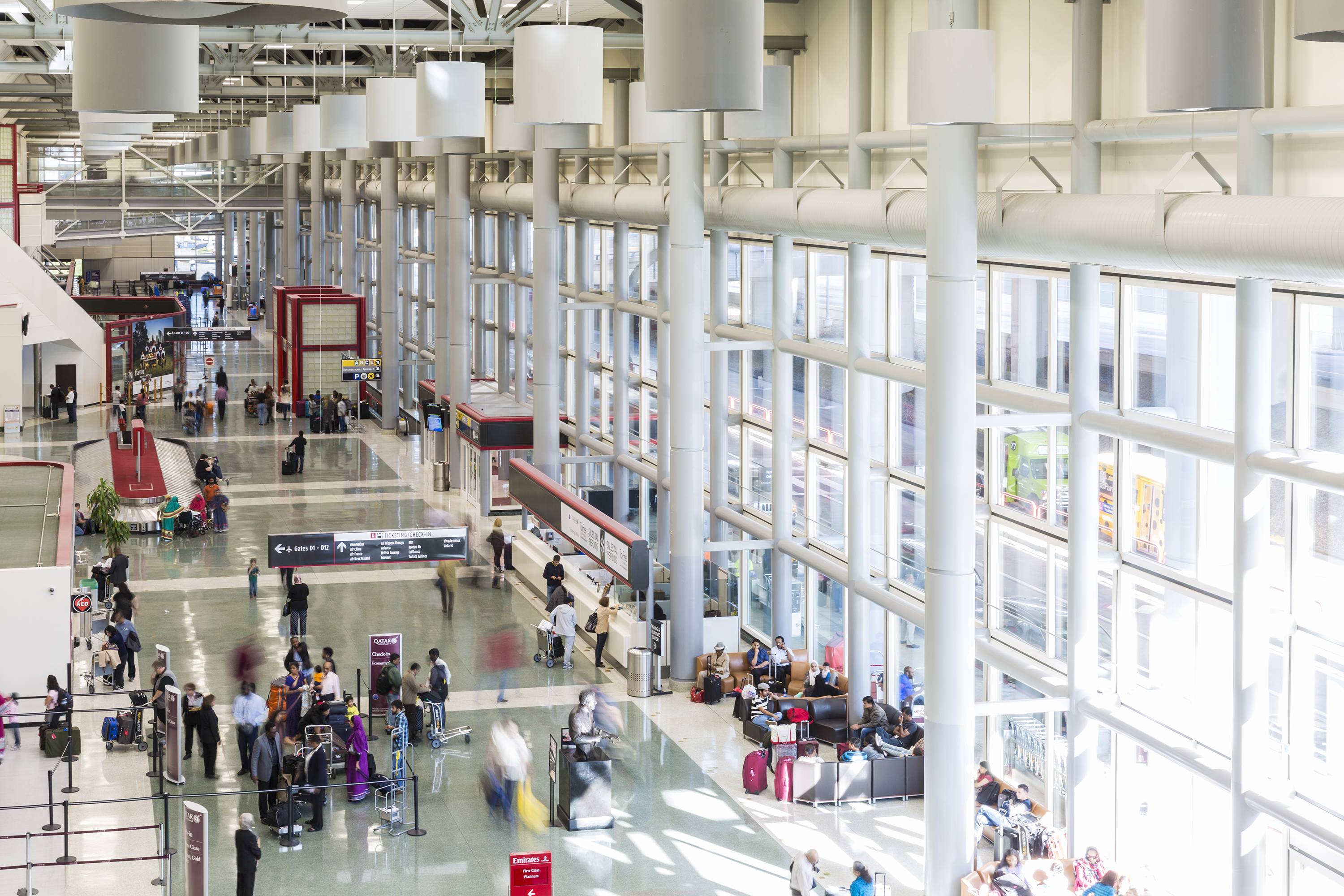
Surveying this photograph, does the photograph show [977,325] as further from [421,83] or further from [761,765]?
[421,83]

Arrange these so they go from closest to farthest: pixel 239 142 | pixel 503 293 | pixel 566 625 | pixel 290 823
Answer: pixel 290 823 → pixel 566 625 → pixel 239 142 → pixel 503 293

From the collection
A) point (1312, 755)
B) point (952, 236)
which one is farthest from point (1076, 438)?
point (1312, 755)

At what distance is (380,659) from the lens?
20344mm

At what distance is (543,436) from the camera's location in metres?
30.8

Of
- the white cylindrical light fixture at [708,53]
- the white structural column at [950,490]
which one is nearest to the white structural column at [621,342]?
the white structural column at [950,490]

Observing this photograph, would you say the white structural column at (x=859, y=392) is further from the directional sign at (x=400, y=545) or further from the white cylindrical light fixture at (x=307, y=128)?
the white cylindrical light fixture at (x=307, y=128)

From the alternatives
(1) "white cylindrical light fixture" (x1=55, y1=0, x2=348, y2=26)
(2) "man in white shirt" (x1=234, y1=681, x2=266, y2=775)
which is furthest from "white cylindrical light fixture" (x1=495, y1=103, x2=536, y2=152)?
(1) "white cylindrical light fixture" (x1=55, y1=0, x2=348, y2=26)

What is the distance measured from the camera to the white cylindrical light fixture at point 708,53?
19.9 feet

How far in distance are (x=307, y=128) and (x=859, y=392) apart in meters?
8.78

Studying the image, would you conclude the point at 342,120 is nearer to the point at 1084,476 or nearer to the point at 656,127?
the point at 656,127

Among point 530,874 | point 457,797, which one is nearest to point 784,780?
point 457,797

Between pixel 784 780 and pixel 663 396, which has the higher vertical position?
pixel 663 396

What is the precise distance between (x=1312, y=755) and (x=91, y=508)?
25460mm

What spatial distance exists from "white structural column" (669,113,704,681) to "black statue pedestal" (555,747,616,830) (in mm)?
5738
